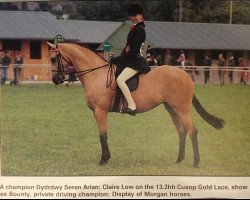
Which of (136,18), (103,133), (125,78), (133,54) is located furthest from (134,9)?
(103,133)

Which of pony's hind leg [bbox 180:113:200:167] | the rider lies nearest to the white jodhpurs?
the rider

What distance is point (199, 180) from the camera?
6.52m

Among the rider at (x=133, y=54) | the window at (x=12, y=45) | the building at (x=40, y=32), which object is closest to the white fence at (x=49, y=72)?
the building at (x=40, y=32)

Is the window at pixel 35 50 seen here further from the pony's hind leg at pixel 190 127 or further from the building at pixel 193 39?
the pony's hind leg at pixel 190 127

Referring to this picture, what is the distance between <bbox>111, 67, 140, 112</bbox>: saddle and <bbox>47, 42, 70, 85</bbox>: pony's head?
0.32m

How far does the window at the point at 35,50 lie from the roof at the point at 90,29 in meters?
0.21

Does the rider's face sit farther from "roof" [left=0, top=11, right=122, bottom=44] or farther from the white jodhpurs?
the white jodhpurs

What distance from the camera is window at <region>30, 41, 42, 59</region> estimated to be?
21.1ft

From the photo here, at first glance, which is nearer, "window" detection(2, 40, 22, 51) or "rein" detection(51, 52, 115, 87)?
"rein" detection(51, 52, 115, 87)

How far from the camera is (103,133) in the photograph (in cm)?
650

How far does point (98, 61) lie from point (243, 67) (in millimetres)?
920

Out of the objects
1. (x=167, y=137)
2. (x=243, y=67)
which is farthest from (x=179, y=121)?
(x=243, y=67)

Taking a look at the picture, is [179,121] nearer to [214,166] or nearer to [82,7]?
[214,166]

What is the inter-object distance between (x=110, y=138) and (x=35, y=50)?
698 millimetres
